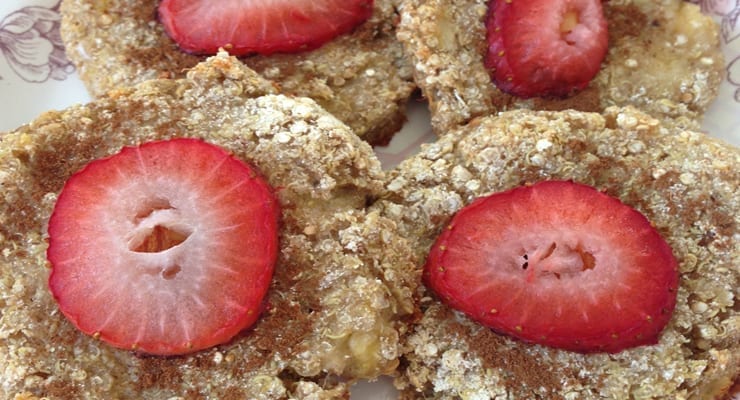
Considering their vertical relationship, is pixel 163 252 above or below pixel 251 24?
below

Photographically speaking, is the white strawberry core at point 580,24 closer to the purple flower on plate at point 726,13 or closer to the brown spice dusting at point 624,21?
the brown spice dusting at point 624,21

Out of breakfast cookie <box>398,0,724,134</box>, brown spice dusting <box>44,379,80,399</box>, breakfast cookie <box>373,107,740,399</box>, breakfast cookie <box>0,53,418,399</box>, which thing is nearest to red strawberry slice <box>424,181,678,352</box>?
breakfast cookie <box>373,107,740,399</box>

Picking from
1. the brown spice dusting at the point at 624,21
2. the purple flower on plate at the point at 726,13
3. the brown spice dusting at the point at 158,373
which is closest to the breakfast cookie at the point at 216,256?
the brown spice dusting at the point at 158,373

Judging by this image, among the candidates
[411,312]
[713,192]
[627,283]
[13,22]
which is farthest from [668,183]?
[13,22]

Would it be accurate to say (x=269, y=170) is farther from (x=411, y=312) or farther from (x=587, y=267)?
(x=587, y=267)

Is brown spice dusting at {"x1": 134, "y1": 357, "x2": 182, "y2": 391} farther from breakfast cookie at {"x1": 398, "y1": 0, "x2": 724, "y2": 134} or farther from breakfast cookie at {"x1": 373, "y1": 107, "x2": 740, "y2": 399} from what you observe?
breakfast cookie at {"x1": 398, "y1": 0, "x2": 724, "y2": 134}

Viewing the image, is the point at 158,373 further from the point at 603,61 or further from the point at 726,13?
the point at 726,13

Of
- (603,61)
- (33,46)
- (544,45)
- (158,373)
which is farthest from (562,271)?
(33,46)
